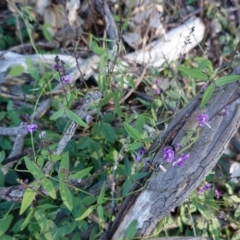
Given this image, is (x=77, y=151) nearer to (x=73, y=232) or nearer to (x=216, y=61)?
(x=73, y=232)

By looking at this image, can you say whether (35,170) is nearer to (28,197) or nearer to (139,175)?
(28,197)

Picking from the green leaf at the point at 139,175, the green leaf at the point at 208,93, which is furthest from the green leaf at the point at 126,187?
the green leaf at the point at 208,93

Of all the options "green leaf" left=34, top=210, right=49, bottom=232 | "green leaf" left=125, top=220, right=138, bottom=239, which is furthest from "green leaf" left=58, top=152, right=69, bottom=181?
"green leaf" left=125, top=220, right=138, bottom=239

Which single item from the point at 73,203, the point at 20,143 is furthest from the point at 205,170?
the point at 20,143

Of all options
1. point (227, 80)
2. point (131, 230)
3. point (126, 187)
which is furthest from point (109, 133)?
point (227, 80)

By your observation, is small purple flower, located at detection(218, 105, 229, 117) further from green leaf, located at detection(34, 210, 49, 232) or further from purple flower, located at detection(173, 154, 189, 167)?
green leaf, located at detection(34, 210, 49, 232)
